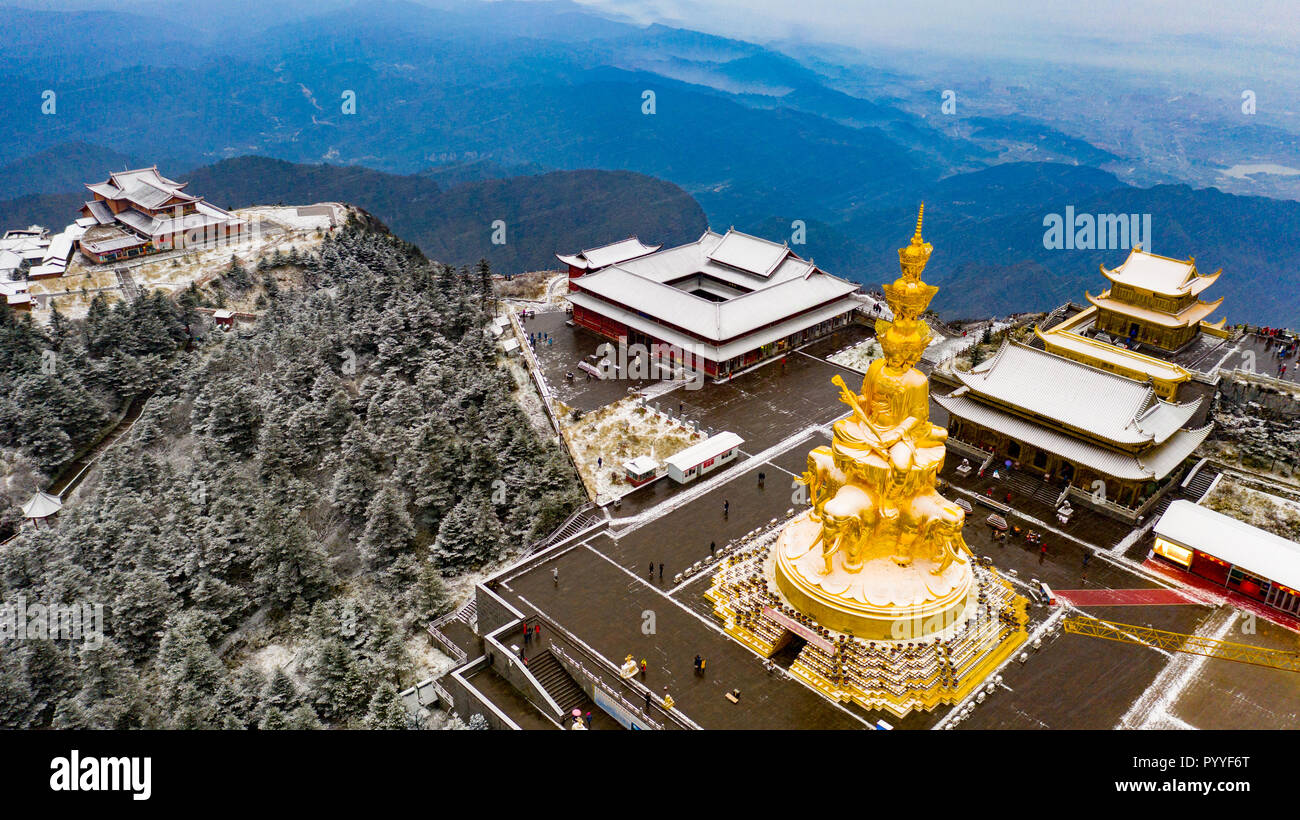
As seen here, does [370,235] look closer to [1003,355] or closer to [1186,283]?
[1003,355]

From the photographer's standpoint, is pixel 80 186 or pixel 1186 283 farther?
pixel 80 186

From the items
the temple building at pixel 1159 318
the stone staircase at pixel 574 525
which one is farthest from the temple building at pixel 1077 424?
the stone staircase at pixel 574 525

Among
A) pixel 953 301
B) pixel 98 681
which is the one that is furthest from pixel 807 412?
pixel 953 301

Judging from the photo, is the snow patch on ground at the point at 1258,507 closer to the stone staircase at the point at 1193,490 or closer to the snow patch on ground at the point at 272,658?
the stone staircase at the point at 1193,490

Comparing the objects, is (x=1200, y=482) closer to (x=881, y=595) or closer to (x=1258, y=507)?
(x=1258, y=507)

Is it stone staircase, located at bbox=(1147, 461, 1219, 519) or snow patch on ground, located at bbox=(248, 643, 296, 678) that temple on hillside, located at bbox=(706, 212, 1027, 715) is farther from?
snow patch on ground, located at bbox=(248, 643, 296, 678)

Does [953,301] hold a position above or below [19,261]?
below
